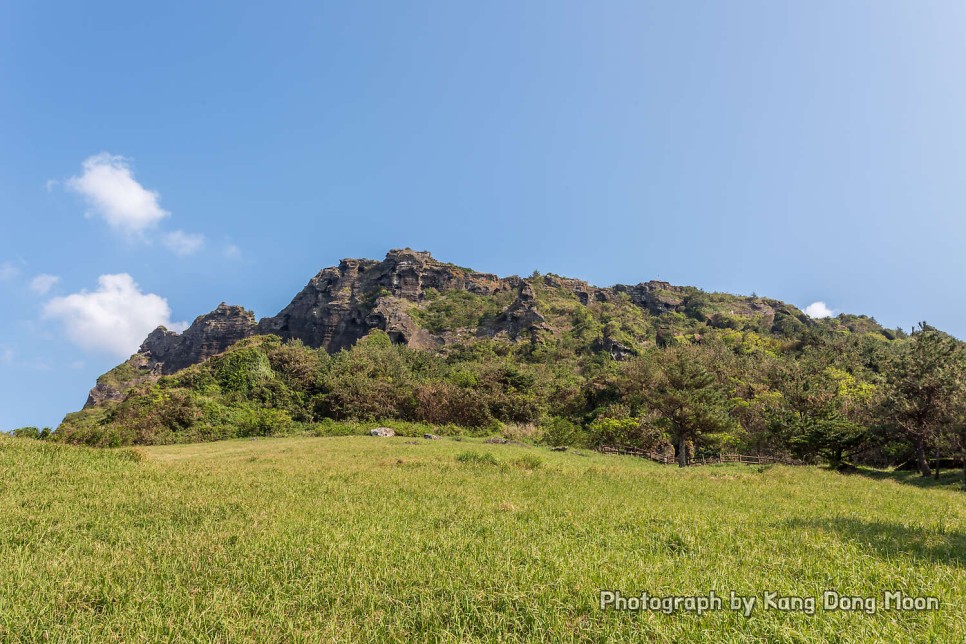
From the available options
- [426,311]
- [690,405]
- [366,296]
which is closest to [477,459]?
[690,405]

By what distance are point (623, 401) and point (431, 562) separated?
4648 centimetres

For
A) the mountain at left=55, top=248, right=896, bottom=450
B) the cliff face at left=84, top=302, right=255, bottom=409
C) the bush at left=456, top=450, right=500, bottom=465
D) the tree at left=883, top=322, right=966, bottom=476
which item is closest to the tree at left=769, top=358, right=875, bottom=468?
the tree at left=883, top=322, right=966, bottom=476

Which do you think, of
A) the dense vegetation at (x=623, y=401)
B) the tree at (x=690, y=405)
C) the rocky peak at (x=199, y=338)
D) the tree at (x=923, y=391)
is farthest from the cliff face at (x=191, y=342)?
the tree at (x=923, y=391)

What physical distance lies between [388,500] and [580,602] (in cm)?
642

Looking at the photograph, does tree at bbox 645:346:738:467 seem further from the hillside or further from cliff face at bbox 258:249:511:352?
cliff face at bbox 258:249:511:352

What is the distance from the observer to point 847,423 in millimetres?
29953

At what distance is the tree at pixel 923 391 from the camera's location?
81.5ft

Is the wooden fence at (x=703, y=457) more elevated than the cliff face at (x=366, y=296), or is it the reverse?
the cliff face at (x=366, y=296)

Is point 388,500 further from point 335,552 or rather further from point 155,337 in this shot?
point 155,337

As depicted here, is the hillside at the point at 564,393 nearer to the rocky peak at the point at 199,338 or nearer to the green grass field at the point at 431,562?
the green grass field at the point at 431,562

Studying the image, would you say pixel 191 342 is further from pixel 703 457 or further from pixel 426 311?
pixel 703 457

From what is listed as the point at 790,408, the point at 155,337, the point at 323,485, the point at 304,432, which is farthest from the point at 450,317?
the point at 155,337

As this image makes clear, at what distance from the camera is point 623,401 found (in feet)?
158

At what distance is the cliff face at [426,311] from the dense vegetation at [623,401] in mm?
40656
